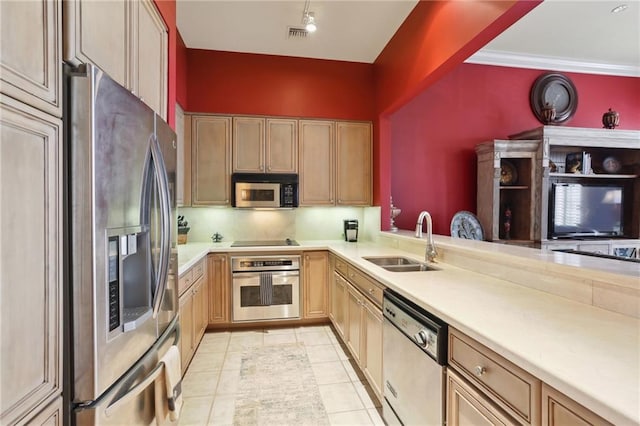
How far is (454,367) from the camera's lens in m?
1.21

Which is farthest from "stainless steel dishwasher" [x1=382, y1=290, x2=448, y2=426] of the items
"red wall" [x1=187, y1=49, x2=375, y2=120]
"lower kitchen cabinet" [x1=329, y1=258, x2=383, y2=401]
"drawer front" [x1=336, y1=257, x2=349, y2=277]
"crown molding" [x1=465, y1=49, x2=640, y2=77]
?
"crown molding" [x1=465, y1=49, x2=640, y2=77]

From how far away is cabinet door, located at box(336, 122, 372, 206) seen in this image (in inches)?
149

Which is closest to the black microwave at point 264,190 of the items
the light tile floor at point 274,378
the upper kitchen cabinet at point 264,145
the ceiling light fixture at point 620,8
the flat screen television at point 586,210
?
the upper kitchen cabinet at point 264,145

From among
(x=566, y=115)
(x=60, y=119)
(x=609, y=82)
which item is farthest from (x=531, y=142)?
(x=60, y=119)

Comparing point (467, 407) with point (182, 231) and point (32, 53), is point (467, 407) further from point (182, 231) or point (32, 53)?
point (182, 231)

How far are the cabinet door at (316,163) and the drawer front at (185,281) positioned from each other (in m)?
1.62

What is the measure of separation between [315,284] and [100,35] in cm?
285

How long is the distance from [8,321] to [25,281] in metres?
0.11

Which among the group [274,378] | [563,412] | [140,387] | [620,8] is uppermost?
[620,8]

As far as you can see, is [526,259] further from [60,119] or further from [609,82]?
[609,82]

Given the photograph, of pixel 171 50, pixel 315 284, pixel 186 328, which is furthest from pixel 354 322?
pixel 171 50

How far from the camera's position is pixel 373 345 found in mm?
2090

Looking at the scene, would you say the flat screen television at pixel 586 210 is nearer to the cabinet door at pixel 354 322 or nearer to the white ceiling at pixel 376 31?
the white ceiling at pixel 376 31

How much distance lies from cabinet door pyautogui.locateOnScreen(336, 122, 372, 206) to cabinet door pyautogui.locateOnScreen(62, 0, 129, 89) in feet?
8.61
